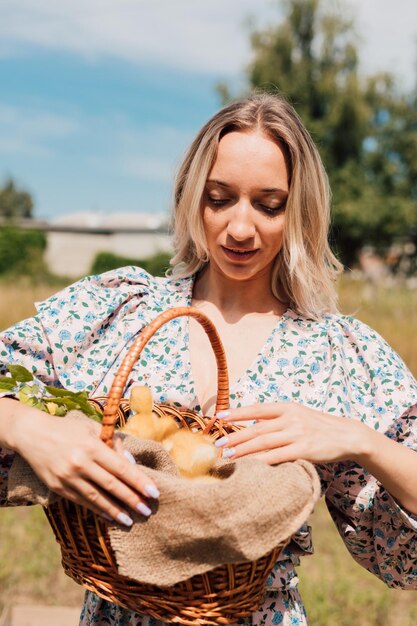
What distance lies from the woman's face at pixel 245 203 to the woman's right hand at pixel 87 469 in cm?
70

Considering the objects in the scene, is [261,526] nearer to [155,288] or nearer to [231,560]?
[231,560]

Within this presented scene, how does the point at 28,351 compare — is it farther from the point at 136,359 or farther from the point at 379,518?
the point at 379,518

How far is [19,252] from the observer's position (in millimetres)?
29594

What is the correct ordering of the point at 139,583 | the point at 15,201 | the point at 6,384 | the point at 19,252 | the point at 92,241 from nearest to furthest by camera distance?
1. the point at 139,583
2. the point at 6,384
3. the point at 19,252
4. the point at 92,241
5. the point at 15,201

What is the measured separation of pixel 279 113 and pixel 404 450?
3.14ft

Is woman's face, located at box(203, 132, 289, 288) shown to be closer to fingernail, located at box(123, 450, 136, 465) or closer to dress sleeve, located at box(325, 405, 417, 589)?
dress sleeve, located at box(325, 405, 417, 589)

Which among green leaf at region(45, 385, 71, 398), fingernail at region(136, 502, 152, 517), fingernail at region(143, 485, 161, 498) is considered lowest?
fingernail at region(136, 502, 152, 517)

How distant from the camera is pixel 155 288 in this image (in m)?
2.01

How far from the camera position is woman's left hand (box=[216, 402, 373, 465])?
54.8 inches

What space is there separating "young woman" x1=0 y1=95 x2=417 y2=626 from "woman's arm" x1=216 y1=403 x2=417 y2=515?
0.01 m

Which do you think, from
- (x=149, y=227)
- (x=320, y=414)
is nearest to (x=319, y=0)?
(x=149, y=227)

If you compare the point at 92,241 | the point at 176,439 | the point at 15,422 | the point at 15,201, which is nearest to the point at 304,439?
the point at 176,439

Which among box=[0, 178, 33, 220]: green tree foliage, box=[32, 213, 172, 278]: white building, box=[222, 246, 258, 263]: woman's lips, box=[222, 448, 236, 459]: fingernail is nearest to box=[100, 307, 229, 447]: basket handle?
box=[222, 448, 236, 459]: fingernail

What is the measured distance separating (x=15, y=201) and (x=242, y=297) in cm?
7765
